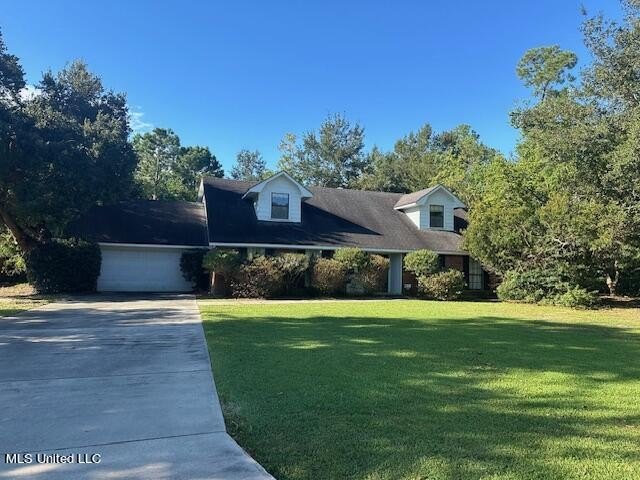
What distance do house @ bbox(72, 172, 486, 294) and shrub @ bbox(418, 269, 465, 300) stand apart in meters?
2.67

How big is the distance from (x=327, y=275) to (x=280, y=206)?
5.27 meters

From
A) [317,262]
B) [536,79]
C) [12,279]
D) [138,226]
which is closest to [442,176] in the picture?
[536,79]

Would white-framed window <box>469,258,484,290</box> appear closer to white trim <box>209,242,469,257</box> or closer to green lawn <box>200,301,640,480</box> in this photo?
white trim <box>209,242,469,257</box>

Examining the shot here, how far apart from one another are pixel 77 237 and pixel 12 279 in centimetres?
592

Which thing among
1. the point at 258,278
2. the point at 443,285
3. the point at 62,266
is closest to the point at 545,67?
the point at 443,285

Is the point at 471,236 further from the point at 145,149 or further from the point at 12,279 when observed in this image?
the point at 145,149

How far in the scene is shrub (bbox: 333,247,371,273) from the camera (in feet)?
69.8

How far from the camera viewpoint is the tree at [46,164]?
19.0 meters

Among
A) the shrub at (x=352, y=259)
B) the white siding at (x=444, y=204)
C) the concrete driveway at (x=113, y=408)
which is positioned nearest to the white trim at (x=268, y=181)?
the shrub at (x=352, y=259)

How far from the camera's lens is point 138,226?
2412 cm

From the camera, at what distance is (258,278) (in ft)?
65.2

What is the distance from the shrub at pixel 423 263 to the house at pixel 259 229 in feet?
5.17

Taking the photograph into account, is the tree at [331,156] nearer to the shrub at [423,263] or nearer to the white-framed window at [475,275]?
the white-framed window at [475,275]

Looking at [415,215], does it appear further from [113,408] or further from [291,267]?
[113,408]
